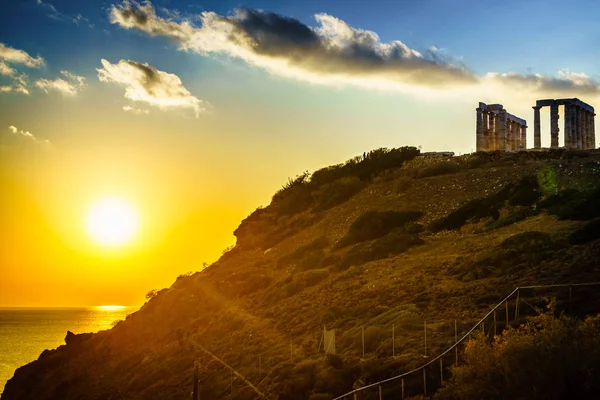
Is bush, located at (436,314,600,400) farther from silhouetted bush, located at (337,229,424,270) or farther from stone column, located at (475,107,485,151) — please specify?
stone column, located at (475,107,485,151)

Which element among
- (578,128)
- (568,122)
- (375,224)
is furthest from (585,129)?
(375,224)

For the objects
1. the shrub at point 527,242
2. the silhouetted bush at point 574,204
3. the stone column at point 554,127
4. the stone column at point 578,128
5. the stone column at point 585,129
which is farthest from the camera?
the stone column at point 585,129

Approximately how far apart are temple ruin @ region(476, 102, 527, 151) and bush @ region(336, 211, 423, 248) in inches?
1367

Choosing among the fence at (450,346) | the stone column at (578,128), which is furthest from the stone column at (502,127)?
the fence at (450,346)

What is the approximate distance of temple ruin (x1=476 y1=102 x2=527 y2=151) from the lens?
309 feet

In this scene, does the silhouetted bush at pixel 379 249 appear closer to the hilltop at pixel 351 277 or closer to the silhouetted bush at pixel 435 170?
the hilltop at pixel 351 277

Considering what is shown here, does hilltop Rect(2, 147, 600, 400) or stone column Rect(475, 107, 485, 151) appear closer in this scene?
hilltop Rect(2, 147, 600, 400)

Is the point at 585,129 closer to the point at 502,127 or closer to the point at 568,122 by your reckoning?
the point at 568,122

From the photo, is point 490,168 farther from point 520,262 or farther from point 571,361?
point 571,361

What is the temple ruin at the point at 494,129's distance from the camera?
9406 cm

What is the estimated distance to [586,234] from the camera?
4219 centimetres

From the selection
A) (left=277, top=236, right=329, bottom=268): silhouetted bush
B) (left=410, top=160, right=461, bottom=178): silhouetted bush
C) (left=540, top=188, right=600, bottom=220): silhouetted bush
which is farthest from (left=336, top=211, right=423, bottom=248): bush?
(left=410, top=160, right=461, bottom=178): silhouetted bush

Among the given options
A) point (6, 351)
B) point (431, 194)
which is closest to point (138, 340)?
point (431, 194)

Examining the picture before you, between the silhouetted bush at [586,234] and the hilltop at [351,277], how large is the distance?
134 mm
